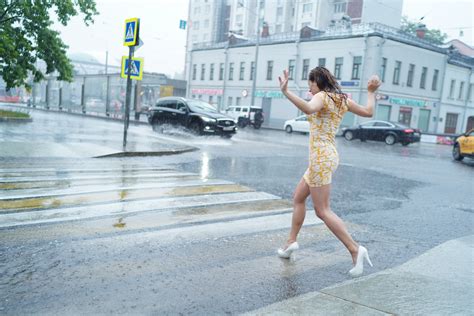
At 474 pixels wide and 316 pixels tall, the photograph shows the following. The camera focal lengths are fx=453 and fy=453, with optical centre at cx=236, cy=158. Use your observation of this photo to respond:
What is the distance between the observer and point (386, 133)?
2817cm

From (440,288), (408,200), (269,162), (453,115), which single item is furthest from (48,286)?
(453,115)

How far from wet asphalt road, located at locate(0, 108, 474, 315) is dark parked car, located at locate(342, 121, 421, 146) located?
1872 centimetres

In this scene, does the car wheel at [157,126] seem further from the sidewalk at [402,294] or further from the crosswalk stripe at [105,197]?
the sidewalk at [402,294]

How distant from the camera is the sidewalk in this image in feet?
10.8

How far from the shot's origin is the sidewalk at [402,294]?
3.30 meters

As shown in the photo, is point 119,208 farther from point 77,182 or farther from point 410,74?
point 410,74

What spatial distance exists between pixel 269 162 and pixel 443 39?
65535 millimetres

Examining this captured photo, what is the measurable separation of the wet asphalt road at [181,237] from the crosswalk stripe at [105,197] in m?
0.03

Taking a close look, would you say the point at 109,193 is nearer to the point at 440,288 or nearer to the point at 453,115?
the point at 440,288

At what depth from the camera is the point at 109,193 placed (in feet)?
22.4

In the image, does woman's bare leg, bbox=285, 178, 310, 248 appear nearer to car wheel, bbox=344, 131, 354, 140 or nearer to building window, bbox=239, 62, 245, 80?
car wheel, bbox=344, 131, 354, 140

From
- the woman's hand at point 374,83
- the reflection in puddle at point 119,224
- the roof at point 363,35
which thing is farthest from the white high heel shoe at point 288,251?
the roof at point 363,35

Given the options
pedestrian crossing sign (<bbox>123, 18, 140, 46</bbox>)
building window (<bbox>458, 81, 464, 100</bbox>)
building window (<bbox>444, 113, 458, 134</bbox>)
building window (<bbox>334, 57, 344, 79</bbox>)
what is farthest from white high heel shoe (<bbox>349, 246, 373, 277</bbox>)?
building window (<bbox>458, 81, 464, 100</bbox>)

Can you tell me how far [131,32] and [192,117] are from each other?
8629mm
